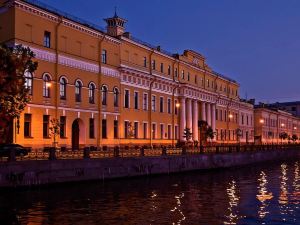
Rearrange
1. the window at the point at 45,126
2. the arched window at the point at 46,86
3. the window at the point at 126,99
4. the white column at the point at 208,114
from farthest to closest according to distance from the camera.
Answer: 1. the white column at the point at 208,114
2. the window at the point at 126,99
3. the arched window at the point at 46,86
4. the window at the point at 45,126

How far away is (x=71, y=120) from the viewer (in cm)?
4769

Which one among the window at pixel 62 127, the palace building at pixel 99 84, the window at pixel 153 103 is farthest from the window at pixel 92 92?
the window at pixel 153 103

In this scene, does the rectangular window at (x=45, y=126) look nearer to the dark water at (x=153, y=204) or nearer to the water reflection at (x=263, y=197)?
the dark water at (x=153, y=204)

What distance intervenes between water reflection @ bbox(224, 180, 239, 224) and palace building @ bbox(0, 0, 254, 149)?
18.7 meters

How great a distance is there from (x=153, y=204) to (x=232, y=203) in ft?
14.3

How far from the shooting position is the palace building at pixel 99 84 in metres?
42.8

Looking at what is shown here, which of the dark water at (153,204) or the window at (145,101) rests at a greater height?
the window at (145,101)

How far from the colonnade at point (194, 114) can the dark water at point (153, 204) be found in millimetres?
34141

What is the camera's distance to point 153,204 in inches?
981

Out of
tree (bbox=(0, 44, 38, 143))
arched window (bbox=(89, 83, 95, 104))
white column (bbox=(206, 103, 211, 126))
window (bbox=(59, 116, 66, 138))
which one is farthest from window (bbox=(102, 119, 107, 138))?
white column (bbox=(206, 103, 211, 126))

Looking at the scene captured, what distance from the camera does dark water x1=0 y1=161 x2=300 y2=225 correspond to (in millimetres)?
20462

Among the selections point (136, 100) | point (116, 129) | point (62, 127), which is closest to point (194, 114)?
point (136, 100)

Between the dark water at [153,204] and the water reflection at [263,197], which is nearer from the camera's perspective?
the dark water at [153,204]

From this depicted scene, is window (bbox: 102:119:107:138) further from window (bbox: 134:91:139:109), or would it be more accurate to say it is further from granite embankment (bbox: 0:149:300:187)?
granite embankment (bbox: 0:149:300:187)
